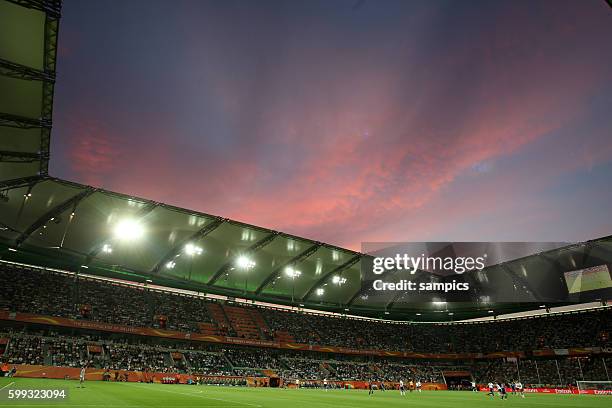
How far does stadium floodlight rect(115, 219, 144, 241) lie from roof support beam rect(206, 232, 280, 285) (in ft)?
41.8

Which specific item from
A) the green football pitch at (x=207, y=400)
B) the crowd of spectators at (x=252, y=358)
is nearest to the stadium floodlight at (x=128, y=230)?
the green football pitch at (x=207, y=400)

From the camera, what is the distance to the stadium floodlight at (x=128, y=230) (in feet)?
138

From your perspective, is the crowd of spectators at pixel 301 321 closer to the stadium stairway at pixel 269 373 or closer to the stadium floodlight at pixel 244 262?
the stadium stairway at pixel 269 373

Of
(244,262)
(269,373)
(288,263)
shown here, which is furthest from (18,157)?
(269,373)

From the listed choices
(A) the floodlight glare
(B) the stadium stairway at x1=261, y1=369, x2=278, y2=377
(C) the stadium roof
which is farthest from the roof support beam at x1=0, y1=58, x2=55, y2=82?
(B) the stadium stairway at x1=261, y1=369, x2=278, y2=377

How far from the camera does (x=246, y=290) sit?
6034 cm

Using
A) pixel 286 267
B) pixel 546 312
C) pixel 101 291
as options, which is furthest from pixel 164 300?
pixel 546 312

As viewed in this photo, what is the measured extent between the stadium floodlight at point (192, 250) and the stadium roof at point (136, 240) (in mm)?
242

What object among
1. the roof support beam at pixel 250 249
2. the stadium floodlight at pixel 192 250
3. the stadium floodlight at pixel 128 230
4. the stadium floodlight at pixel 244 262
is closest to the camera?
the stadium floodlight at pixel 128 230

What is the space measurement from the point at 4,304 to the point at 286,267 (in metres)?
32.2

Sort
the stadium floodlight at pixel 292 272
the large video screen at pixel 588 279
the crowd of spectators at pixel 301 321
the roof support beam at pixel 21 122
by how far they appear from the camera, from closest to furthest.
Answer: the roof support beam at pixel 21 122, the crowd of spectators at pixel 301 321, the large video screen at pixel 588 279, the stadium floodlight at pixel 292 272

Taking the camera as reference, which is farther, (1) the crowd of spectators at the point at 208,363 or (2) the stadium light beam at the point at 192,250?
(1) the crowd of spectators at the point at 208,363

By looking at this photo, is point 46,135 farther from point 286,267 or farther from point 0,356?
point 286,267

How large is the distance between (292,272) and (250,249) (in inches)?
346
